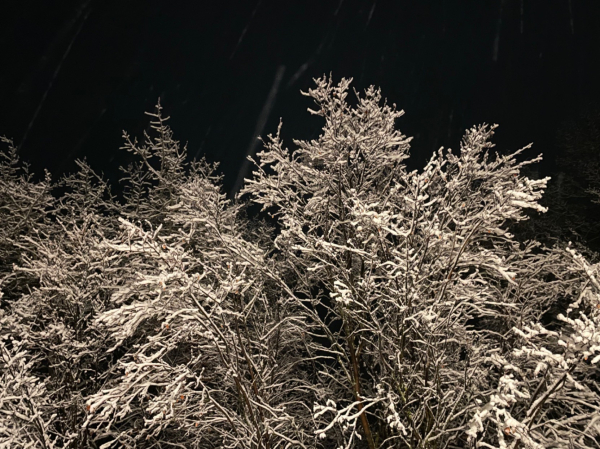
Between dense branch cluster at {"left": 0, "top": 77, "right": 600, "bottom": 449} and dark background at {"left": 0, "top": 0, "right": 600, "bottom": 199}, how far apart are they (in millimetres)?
21360

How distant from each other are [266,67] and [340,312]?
44512mm

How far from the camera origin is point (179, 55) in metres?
38.7

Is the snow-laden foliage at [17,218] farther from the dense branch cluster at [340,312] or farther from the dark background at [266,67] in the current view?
the dark background at [266,67]

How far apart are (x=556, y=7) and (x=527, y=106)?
9964mm

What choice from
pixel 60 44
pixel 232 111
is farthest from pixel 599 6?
pixel 60 44

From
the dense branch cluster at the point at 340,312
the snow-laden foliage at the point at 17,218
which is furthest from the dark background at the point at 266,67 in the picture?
the snow-laden foliage at the point at 17,218

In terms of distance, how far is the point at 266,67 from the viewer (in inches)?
1725

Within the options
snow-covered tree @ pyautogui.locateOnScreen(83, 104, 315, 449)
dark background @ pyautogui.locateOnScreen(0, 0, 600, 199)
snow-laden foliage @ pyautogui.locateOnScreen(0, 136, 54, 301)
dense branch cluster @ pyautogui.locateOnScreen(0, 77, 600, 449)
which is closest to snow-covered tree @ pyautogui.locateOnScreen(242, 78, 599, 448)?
dense branch cluster @ pyautogui.locateOnScreen(0, 77, 600, 449)

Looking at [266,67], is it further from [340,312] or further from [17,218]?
[340,312]

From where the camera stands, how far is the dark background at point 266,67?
27.5m

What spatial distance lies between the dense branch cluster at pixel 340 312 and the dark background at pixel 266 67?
21.4 metres

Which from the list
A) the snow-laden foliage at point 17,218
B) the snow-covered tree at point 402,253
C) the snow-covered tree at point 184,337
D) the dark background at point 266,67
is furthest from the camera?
the dark background at point 266,67

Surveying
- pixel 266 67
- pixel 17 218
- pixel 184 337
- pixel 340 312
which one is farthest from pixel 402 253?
pixel 266 67

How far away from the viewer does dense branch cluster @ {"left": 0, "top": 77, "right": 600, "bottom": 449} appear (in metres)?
3.11
